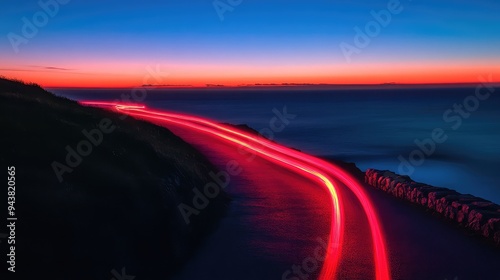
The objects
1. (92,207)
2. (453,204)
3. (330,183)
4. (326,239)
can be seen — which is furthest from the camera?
(330,183)

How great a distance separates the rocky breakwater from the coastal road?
516 millimetres

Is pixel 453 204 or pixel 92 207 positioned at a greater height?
pixel 453 204

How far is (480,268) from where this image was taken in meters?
11.1

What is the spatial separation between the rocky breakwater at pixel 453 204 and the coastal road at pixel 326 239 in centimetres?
52

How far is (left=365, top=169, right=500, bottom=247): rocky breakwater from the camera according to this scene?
13281 mm

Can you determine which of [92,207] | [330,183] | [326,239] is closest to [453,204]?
[326,239]

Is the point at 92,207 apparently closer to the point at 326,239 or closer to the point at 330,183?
the point at 326,239

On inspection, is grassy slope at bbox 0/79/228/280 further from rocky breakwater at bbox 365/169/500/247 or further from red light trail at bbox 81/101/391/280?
rocky breakwater at bbox 365/169/500/247

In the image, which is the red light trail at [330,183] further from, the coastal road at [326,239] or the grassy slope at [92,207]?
the grassy slope at [92,207]

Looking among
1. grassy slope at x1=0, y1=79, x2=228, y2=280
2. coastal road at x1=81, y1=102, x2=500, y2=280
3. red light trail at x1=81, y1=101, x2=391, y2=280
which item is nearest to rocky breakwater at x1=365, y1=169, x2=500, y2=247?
coastal road at x1=81, y1=102, x2=500, y2=280

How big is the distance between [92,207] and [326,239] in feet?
20.2

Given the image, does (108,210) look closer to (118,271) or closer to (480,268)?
(118,271)

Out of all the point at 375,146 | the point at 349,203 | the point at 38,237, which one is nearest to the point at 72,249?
the point at 38,237

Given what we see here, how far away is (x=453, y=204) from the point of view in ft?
49.6
